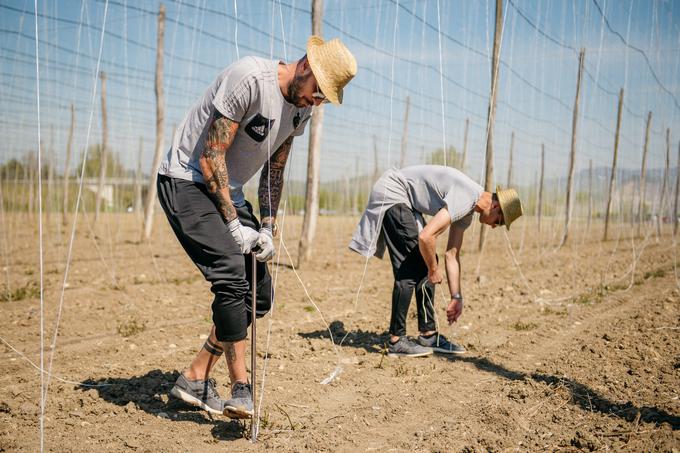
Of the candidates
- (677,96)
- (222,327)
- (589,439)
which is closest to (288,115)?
(222,327)

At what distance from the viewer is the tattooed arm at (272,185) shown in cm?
283

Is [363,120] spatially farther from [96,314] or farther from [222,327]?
[222,327]

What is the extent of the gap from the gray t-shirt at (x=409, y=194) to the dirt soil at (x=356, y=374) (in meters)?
0.80

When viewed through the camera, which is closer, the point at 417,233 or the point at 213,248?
the point at 213,248

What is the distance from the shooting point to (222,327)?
97.5 inches

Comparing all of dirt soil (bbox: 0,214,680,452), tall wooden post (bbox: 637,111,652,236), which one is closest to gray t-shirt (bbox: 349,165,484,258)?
dirt soil (bbox: 0,214,680,452)

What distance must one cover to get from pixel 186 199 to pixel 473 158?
13493mm

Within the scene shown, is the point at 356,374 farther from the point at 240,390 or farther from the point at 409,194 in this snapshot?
the point at 409,194

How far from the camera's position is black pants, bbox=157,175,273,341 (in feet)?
7.95

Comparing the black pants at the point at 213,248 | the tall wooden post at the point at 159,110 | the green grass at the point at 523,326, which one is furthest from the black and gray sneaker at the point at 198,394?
the tall wooden post at the point at 159,110

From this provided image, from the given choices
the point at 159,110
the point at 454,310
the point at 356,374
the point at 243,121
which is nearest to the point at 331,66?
the point at 243,121

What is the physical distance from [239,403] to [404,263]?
1.82m

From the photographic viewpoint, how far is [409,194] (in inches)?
158

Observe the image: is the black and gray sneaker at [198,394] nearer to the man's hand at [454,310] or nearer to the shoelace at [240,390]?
the shoelace at [240,390]
